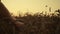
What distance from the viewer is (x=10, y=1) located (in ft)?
3.95

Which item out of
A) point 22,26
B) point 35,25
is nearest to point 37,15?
point 35,25

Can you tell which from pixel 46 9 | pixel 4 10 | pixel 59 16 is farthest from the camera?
pixel 46 9

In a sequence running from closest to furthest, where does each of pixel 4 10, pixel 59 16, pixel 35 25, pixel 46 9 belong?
1. pixel 4 10
2. pixel 35 25
3. pixel 59 16
4. pixel 46 9

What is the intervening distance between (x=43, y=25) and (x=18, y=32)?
0.22m

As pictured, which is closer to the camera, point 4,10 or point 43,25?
point 4,10

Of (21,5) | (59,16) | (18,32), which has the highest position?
(21,5)

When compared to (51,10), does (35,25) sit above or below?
below

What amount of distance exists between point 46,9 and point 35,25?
0.29 meters

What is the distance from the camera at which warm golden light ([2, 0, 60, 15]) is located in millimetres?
1199

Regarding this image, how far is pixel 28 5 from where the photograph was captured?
126 centimetres

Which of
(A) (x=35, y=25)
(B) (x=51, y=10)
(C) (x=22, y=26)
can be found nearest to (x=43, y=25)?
(A) (x=35, y=25)

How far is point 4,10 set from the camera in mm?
952

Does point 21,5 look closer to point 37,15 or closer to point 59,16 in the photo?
point 37,15

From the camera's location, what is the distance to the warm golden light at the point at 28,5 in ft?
3.93
